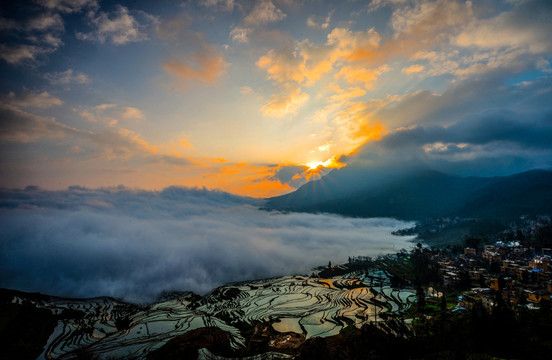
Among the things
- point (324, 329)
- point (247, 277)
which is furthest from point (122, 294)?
point (324, 329)

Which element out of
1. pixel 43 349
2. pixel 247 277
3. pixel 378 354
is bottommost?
pixel 247 277

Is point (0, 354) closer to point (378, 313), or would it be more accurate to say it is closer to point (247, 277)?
point (378, 313)

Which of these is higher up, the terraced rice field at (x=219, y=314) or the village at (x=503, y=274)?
the village at (x=503, y=274)

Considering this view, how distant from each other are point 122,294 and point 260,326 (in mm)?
84013

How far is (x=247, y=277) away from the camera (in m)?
146

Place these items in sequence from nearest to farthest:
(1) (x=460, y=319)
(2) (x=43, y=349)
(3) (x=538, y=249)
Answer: (1) (x=460, y=319), (2) (x=43, y=349), (3) (x=538, y=249)

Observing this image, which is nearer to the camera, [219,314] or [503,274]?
[219,314]

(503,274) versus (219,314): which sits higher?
(503,274)

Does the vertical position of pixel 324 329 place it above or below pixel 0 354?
below

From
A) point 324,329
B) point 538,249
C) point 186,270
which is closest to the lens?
point 324,329

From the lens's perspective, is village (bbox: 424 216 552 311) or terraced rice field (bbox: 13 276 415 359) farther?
village (bbox: 424 216 552 311)

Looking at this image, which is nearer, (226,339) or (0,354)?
(0,354)

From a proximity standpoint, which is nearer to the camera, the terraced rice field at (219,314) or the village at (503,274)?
the terraced rice field at (219,314)

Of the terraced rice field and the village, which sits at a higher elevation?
the village
